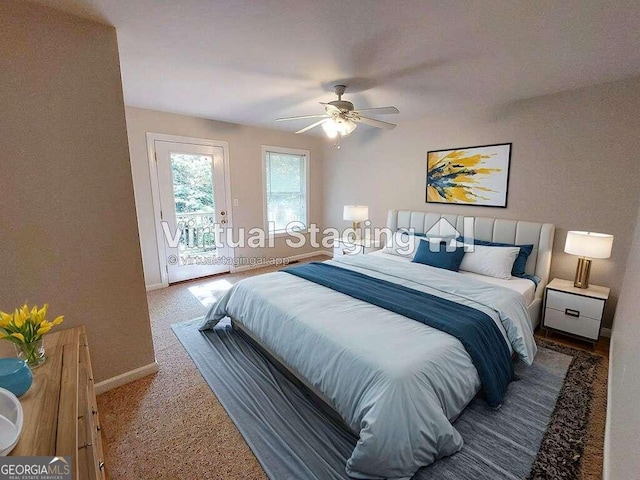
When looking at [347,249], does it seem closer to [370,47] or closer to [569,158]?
[569,158]

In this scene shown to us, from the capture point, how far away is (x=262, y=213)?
15.8ft

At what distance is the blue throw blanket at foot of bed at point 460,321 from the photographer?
5.67ft

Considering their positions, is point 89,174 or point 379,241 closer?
point 89,174

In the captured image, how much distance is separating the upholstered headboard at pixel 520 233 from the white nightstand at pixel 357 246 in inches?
34.3

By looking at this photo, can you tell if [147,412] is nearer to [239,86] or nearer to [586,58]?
[239,86]

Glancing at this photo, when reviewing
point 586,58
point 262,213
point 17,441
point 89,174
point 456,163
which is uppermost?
point 586,58

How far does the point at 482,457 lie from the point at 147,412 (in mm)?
2033

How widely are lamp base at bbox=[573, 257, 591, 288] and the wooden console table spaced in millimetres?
3648

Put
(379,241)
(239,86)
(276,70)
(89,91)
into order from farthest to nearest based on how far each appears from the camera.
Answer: (379,241)
(239,86)
(276,70)
(89,91)

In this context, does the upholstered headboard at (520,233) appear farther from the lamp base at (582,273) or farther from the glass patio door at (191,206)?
the glass patio door at (191,206)

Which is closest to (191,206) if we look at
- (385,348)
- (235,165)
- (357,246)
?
(235,165)

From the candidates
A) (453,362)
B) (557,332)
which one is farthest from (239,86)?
(557,332)

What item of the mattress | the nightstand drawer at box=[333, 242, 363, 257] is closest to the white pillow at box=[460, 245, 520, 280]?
the mattress

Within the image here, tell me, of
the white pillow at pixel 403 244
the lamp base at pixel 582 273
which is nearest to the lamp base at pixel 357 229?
the white pillow at pixel 403 244
